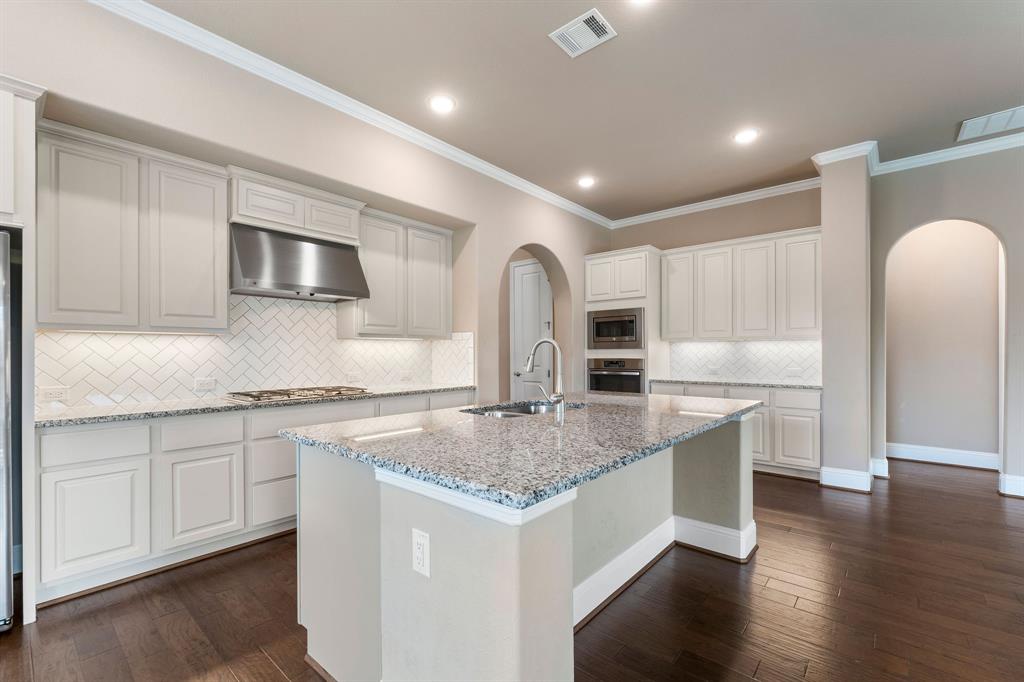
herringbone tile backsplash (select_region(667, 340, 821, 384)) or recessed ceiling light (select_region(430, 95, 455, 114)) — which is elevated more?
recessed ceiling light (select_region(430, 95, 455, 114))

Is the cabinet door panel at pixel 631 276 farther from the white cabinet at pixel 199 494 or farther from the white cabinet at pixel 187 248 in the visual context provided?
the white cabinet at pixel 199 494

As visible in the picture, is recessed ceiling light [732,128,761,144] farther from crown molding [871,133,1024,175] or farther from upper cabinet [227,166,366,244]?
upper cabinet [227,166,366,244]

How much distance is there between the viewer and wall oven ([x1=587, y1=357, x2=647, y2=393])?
5.12 metres

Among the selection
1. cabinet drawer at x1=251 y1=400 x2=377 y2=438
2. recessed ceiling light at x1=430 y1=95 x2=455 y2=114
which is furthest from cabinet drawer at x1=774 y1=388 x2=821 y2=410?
recessed ceiling light at x1=430 y1=95 x2=455 y2=114

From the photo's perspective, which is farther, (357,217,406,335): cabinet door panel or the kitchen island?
(357,217,406,335): cabinet door panel

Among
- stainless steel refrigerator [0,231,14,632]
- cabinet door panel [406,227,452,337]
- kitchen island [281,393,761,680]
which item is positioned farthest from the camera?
cabinet door panel [406,227,452,337]

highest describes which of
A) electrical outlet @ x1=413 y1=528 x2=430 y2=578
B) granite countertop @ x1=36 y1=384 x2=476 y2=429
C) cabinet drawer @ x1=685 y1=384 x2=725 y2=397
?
granite countertop @ x1=36 y1=384 x2=476 y2=429

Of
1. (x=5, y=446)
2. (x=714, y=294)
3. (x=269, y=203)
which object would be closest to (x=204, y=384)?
(x=5, y=446)

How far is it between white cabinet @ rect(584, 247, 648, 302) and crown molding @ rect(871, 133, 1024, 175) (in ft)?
7.30

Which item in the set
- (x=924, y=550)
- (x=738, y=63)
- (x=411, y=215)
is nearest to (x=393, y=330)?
(x=411, y=215)

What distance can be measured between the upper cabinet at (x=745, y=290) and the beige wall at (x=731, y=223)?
45 cm

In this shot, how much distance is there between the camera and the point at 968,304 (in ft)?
15.4

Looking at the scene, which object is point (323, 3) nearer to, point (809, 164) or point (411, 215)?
point (411, 215)

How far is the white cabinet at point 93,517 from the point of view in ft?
7.06
